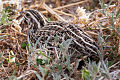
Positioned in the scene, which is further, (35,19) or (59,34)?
(35,19)

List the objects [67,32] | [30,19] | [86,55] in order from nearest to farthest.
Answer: [86,55] → [67,32] → [30,19]

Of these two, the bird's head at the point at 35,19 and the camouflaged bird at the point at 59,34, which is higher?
the bird's head at the point at 35,19

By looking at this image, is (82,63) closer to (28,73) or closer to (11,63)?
(28,73)

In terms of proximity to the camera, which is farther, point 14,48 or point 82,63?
point 14,48

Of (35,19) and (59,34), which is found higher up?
(35,19)

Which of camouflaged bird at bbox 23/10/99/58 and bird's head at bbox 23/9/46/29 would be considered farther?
bird's head at bbox 23/9/46/29

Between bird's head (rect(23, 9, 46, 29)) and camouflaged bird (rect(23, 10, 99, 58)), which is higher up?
bird's head (rect(23, 9, 46, 29))

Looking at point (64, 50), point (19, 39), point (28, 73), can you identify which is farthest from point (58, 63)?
point (19, 39)

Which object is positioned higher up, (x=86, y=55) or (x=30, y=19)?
(x=30, y=19)

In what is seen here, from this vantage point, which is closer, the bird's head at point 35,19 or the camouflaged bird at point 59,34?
the camouflaged bird at point 59,34

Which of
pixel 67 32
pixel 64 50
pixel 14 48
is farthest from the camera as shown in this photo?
pixel 14 48

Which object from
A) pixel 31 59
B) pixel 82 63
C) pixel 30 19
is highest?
pixel 30 19
